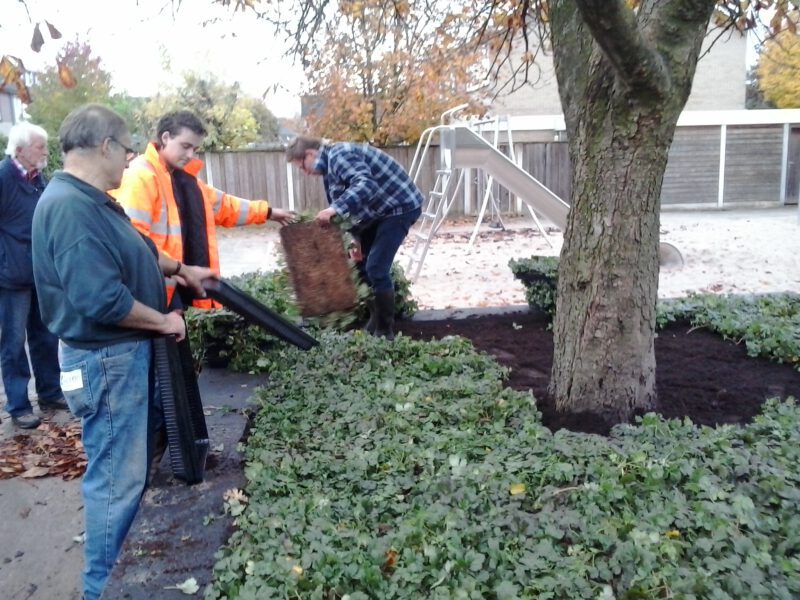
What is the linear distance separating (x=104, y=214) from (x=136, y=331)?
483mm

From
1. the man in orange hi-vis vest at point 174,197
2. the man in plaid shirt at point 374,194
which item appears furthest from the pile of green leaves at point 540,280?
the man in orange hi-vis vest at point 174,197

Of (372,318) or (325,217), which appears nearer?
(325,217)

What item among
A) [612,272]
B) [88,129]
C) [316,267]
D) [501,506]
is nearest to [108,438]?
[88,129]

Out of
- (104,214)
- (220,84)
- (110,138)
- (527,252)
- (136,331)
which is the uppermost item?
(220,84)

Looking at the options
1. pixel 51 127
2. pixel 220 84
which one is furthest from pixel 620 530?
pixel 51 127

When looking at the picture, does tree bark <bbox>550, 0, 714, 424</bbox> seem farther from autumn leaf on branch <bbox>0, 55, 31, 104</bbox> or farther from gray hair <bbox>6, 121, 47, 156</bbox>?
gray hair <bbox>6, 121, 47, 156</bbox>

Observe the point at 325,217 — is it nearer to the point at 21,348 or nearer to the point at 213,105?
the point at 21,348

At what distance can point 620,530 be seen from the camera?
2471 millimetres

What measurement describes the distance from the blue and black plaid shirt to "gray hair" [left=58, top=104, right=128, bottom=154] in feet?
8.80

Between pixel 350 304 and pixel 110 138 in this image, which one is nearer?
pixel 110 138

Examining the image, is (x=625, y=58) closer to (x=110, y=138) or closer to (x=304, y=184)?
(x=110, y=138)

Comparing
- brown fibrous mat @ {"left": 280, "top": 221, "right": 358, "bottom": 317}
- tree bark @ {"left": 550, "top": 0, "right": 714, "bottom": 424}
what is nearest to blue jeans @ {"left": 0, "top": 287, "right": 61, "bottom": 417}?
brown fibrous mat @ {"left": 280, "top": 221, "right": 358, "bottom": 317}

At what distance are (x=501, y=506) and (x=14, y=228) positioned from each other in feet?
13.6

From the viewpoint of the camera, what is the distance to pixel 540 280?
6.42 meters
